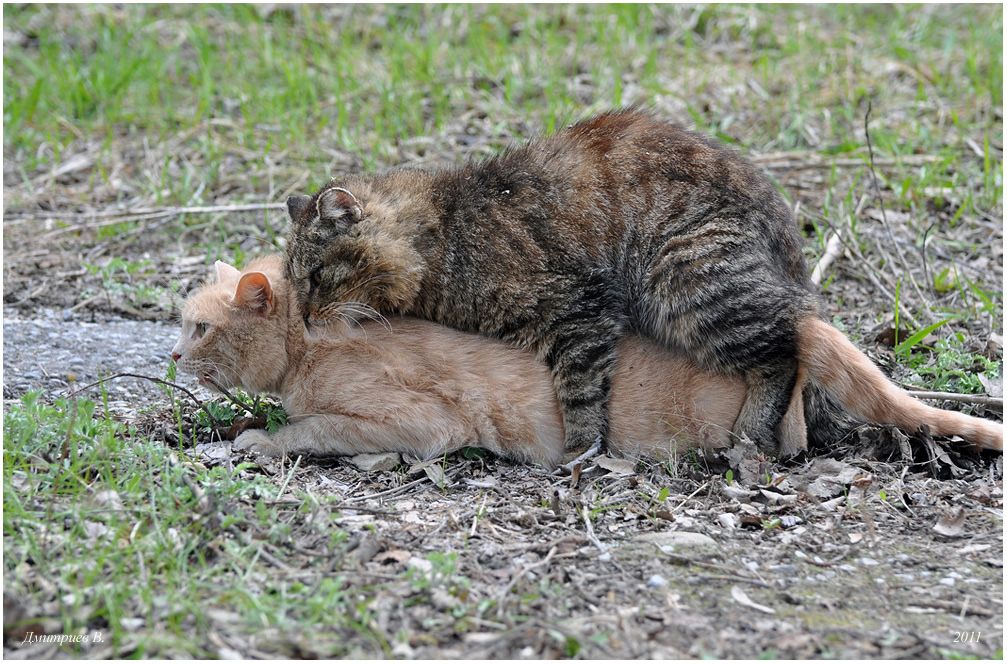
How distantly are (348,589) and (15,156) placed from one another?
676 centimetres

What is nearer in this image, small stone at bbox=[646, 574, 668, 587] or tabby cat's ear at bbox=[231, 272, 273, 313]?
small stone at bbox=[646, 574, 668, 587]

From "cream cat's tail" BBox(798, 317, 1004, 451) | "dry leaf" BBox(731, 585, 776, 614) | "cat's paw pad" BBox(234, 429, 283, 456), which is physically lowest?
"cat's paw pad" BBox(234, 429, 283, 456)

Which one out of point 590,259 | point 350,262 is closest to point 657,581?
point 590,259

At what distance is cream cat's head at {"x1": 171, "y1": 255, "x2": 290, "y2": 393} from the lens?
15.2 feet

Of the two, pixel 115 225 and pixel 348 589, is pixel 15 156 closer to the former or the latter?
pixel 115 225

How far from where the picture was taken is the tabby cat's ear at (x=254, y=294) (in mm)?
4652

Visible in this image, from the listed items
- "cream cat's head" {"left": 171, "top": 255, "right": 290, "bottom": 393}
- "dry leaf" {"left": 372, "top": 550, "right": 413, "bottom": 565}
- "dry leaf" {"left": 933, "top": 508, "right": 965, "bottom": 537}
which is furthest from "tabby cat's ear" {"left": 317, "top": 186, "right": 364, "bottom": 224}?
"dry leaf" {"left": 933, "top": 508, "right": 965, "bottom": 537}

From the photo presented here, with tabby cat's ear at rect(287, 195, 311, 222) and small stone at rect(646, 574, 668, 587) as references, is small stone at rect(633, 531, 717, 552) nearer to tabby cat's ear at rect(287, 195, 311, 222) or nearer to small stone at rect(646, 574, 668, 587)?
small stone at rect(646, 574, 668, 587)

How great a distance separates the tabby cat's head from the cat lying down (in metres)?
0.16

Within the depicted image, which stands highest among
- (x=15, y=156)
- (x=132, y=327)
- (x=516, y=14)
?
(x=516, y=14)

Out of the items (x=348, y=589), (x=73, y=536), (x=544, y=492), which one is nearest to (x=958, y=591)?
(x=544, y=492)

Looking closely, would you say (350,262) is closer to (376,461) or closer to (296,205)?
(296,205)

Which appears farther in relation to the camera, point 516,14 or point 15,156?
point 516,14

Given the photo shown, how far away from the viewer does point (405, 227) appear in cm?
505
